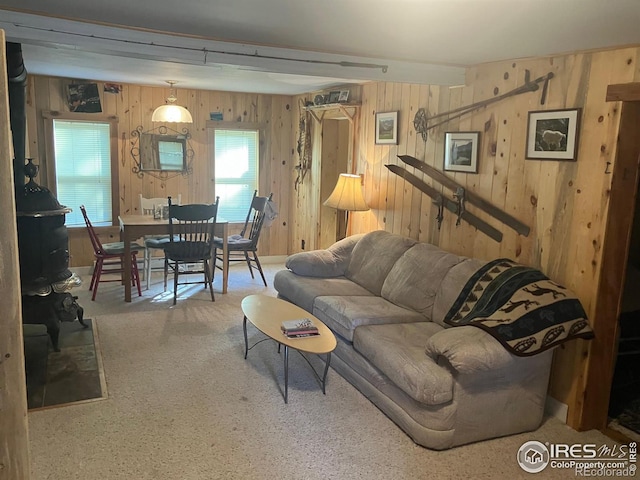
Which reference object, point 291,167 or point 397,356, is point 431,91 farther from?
point 291,167

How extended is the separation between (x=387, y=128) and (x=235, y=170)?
8.53 ft

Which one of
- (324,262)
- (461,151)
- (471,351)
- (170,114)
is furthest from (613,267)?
(170,114)

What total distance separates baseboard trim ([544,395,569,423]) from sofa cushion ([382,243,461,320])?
0.89 metres

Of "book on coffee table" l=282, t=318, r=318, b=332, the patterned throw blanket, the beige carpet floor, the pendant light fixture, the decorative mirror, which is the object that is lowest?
the beige carpet floor

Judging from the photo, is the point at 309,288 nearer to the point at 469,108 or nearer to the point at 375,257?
the point at 375,257

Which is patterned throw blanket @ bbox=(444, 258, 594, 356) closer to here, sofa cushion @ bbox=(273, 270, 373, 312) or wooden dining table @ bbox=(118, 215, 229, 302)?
sofa cushion @ bbox=(273, 270, 373, 312)

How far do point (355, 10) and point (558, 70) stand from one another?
1461 mm

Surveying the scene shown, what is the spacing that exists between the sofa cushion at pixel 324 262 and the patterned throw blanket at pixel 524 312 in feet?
5.34

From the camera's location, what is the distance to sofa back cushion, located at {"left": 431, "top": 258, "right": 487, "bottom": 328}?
132 inches

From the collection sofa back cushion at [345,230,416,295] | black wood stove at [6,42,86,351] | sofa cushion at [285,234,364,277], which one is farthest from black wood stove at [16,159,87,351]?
sofa back cushion at [345,230,416,295]

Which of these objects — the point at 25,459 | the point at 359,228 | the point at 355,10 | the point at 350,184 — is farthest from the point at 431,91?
the point at 25,459

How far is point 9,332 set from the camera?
4.53ft

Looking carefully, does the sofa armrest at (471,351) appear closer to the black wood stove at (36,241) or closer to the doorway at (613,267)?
the doorway at (613,267)

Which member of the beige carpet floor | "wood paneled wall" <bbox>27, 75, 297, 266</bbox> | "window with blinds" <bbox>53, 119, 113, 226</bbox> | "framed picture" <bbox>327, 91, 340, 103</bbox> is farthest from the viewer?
"window with blinds" <bbox>53, 119, 113, 226</bbox>
